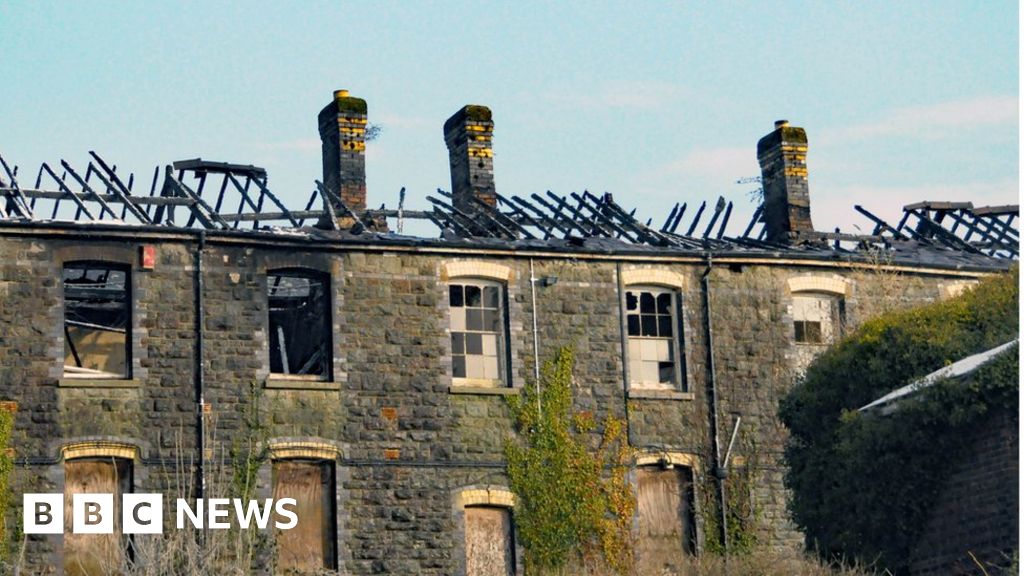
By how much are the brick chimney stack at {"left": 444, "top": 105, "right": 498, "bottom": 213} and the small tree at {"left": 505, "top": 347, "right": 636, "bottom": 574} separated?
12.4ft

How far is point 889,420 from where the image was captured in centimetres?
2481

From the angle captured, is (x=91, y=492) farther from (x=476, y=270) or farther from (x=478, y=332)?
(x=476, y=270)

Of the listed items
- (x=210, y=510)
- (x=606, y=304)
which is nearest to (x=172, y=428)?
(x=210, y=510)

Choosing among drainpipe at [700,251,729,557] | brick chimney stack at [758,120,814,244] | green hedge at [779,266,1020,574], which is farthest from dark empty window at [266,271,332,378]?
brick chimney stack at [758,120,814,244]

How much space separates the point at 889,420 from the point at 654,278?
9847 mm

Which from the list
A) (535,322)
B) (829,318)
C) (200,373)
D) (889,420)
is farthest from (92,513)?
(829,318)

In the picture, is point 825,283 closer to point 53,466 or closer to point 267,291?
point 267,291

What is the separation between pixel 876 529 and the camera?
2509cm

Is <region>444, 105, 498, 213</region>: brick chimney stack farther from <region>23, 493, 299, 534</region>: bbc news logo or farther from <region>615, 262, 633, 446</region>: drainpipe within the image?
<region>23, 493, 299, 534</region>: bbc news logo

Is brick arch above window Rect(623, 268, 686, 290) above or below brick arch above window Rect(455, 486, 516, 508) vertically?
above

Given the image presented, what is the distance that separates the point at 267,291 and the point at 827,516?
10069 mm

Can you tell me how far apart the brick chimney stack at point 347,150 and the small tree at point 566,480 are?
450cm

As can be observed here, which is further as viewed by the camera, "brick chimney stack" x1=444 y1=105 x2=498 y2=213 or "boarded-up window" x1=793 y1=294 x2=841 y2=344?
"brick chimney stack" x1=444 y1=105 x2=498 y2=213

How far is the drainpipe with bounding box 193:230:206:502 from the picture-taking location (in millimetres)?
30844
